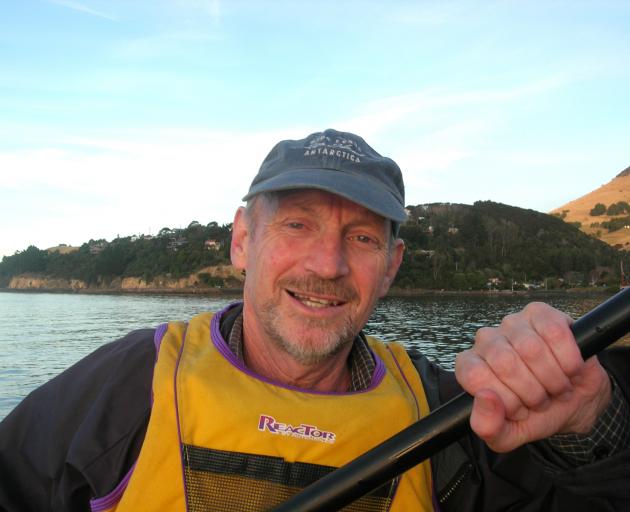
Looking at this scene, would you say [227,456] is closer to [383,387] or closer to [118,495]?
[118,495]

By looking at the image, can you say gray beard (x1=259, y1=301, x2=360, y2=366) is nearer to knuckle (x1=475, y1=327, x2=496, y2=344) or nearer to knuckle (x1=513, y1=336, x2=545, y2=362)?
knuckle (x1=475, y1=327, x2=496, y2=344)

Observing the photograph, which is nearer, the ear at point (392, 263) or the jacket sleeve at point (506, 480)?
the jacket sleeve at point (506, 480)

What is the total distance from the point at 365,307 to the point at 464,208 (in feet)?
Answer: 589

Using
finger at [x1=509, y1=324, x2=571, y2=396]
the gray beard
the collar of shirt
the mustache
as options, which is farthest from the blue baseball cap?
finger at [x1=509, y1=324, x2=571, y2=396]

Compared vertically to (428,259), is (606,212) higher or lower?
higher

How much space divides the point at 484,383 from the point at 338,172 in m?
1.25

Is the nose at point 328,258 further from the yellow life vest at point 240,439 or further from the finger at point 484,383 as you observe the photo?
the finger at point 484,383

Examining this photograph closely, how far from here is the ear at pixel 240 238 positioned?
2.77m

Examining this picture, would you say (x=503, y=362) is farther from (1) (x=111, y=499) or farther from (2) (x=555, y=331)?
(1) (x=111, y=499)

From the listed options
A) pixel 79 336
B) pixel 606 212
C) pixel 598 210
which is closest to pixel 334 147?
pixel 79 336

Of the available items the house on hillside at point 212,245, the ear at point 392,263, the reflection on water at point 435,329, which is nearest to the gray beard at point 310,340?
the ear at point 392,263

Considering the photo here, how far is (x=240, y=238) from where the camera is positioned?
2.85 metres

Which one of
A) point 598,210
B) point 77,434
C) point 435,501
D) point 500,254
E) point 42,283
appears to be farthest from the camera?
point 598,210

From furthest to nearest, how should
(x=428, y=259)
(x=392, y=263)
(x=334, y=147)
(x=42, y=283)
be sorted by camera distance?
(x=42, y=283), (x=428, y=259), (x=392, y=263), (x=334, y=147)
